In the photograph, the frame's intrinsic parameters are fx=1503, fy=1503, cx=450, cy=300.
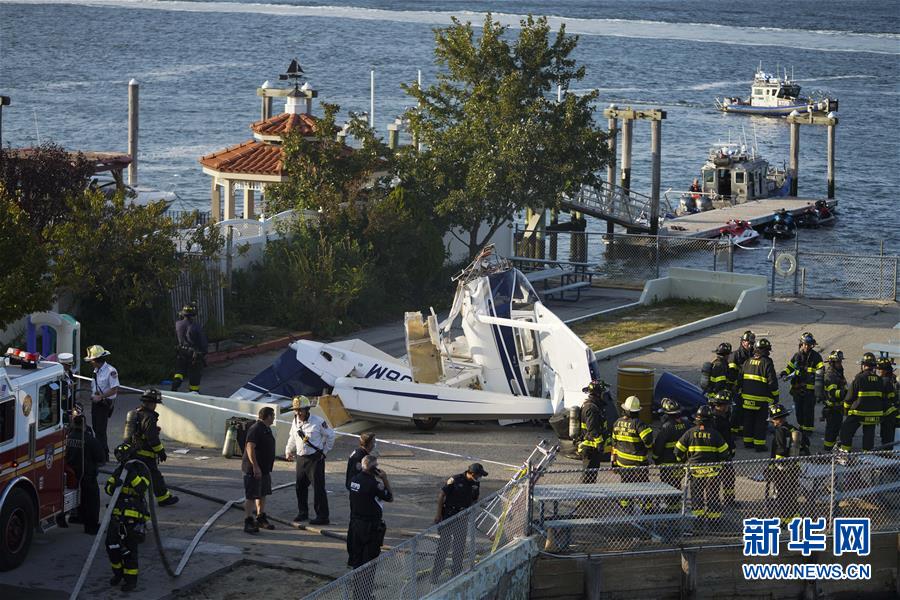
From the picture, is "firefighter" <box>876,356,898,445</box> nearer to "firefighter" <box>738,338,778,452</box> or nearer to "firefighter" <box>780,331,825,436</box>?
"firefighter" <box>780,331,825,436</box>

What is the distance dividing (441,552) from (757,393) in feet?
25.2

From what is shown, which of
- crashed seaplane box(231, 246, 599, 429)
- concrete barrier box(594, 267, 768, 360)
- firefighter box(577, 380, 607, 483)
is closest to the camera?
firefighter box(577, 380, 607, 483)

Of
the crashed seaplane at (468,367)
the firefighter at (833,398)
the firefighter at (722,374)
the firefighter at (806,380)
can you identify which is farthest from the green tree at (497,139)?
the firefighter at (833,398)

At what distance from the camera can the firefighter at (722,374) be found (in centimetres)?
2211

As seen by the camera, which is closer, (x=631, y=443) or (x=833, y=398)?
(x=631, y=443)

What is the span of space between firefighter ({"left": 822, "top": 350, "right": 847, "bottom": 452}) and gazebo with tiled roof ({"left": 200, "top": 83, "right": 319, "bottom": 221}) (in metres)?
15.0

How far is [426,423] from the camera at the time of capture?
74.0ft

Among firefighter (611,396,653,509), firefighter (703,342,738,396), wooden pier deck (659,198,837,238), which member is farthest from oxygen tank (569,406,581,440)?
wooden pier deck (659,198,837,238)

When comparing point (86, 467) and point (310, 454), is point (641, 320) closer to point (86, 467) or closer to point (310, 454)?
point (310, 454)

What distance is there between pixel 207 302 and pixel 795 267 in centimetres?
1449

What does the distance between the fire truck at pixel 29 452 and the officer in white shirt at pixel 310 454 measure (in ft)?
8.44

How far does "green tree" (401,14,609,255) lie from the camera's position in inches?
1320

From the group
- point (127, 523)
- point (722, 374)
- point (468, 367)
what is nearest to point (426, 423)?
point (468, 367)

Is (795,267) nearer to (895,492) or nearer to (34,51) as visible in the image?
(895,492)
